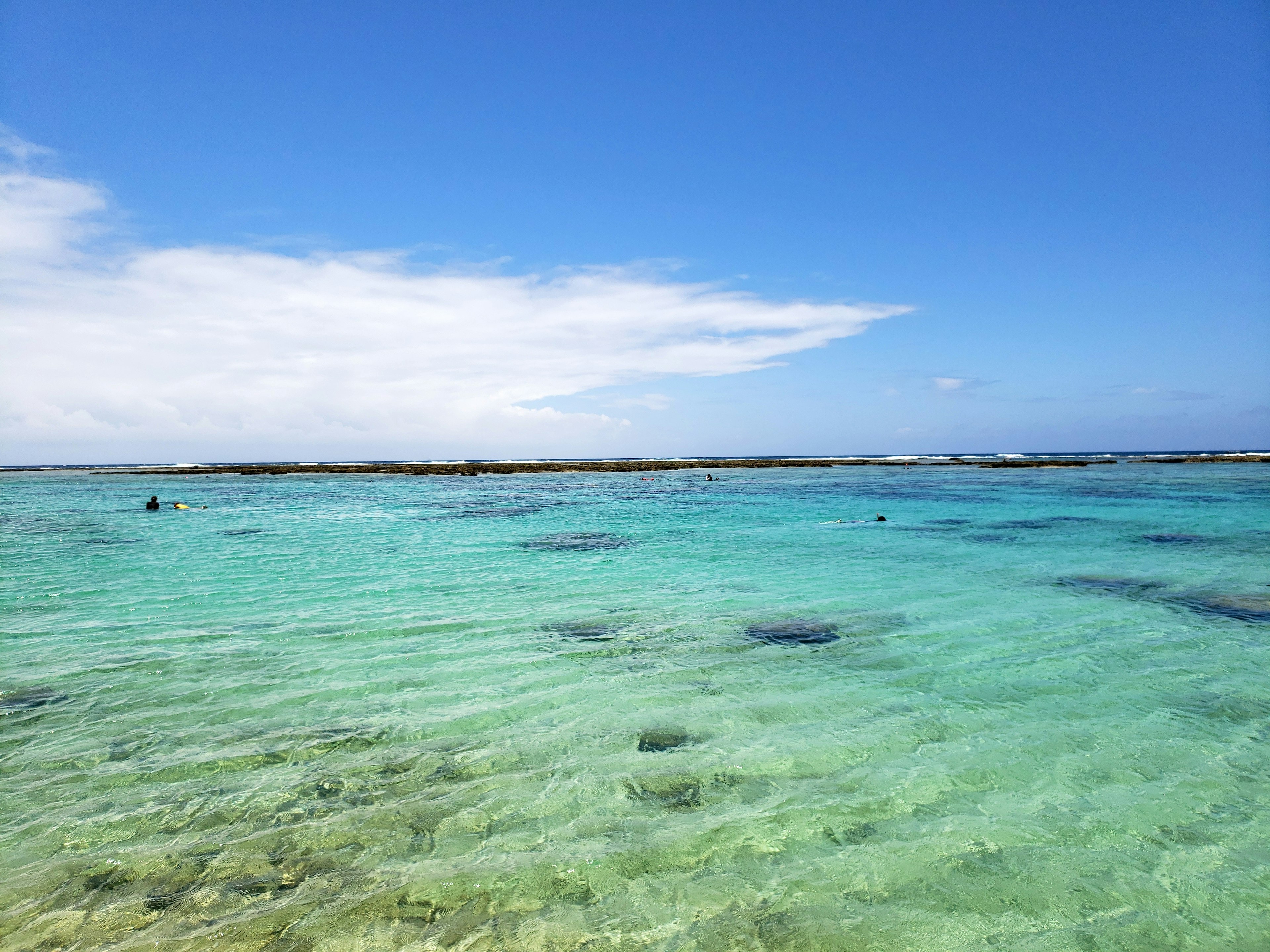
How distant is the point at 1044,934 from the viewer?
13.2 feet

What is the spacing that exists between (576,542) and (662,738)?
15.8 m

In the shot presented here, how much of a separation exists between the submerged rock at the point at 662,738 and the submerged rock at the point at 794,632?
3.68 metres

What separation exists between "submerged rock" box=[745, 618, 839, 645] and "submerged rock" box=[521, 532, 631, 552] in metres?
9.75

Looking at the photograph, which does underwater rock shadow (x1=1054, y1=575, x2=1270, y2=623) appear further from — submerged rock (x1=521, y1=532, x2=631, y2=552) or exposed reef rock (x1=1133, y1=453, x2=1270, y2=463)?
exposed reef rock (x1=1133, y1=453, x2=1270, y2=463)

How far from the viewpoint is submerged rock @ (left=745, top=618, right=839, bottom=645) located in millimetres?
10352

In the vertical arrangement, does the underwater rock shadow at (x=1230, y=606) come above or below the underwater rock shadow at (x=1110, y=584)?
below

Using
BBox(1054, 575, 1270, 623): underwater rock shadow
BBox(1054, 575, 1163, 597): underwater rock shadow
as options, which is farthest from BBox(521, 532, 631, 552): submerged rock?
BBox(1054, 575, 1270, 623): underwater rock shadow

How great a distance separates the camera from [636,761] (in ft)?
20.6

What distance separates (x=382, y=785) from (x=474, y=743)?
1113mm

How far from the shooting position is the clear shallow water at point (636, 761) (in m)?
4.14

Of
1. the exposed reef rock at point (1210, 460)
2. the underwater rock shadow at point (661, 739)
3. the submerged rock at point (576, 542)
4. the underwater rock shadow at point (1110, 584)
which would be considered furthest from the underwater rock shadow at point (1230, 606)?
the exposed reef rock at point (1210, 460)

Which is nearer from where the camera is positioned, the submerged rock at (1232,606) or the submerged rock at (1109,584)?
the submerged rock at (1232,606)

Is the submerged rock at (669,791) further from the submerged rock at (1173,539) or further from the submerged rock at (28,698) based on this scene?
the submerged rock at (1173,539)

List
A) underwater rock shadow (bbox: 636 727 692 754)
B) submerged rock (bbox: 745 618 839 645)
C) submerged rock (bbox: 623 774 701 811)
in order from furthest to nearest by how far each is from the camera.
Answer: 1. submerged rock (bbox: 745 618 839 645)
2. underwater rock shadow (bbox: 636 727 692 754)
3. submerged rock (bbox: 623 774 701 811)
